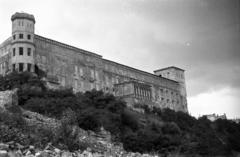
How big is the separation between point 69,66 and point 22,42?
9.13 m

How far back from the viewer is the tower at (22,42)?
44719mm

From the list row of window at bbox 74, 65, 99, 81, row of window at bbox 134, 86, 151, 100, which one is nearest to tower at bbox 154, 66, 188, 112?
row of window at bbox 134, 86, 151, 100

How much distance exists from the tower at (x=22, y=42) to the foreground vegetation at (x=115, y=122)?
→ 10.5 ft

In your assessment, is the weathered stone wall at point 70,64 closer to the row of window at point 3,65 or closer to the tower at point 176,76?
the row of window at point 3,65

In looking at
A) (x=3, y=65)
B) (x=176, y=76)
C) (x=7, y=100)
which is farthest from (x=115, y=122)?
(x=176, y=76)

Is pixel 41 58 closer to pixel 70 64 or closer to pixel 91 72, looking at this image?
pixel 70 64

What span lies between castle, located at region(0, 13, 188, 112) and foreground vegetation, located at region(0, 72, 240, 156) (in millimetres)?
3664

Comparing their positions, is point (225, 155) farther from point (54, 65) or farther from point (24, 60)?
point (24, 60)

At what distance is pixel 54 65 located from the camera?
162 feet

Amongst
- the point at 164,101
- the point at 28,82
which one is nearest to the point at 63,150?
the point at 28,82

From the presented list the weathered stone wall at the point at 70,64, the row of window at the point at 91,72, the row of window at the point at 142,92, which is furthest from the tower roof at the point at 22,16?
the row of window at the point at 142,92

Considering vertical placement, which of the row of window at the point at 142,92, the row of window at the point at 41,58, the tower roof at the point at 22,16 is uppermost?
the tower roof at the point at 22,16

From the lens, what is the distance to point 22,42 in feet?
148

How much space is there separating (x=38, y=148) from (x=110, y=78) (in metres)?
44.6
